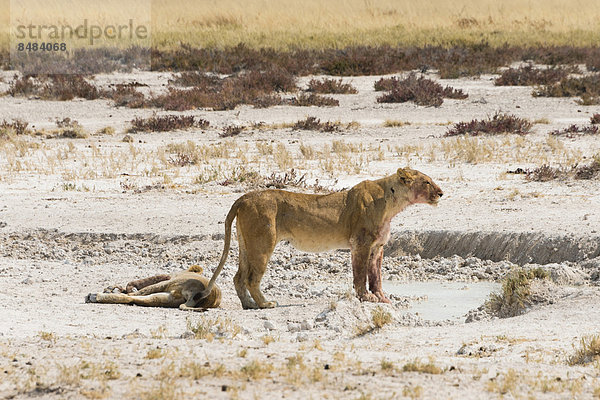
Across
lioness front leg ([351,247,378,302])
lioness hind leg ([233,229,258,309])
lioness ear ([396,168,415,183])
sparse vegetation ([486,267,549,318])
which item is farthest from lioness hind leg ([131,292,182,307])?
sparse vegetation ([486,267,549,318])

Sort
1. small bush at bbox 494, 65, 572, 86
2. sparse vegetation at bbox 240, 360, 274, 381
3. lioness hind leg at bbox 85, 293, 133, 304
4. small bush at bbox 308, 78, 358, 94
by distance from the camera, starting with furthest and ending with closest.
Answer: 1. small bush at bbox 494, 65, 572, 86
2. small bush at bbox 308, 78, 358, 94
3. lioness hind leg at bbox 85, 293, 133, 304
4. sparse vegetation at bbox 240, 360, 274, 381

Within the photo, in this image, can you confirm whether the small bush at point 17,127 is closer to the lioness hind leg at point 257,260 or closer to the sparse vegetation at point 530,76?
the sparse vegetation at point 530,76

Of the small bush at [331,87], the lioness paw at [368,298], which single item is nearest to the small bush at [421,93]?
the small bush at [331,87]

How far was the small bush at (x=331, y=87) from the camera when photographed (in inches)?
1070

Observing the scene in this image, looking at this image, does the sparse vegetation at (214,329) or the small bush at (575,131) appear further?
the small bush at (575,131)

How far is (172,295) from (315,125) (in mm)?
12687

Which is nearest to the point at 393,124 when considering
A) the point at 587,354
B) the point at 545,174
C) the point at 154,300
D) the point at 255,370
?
the point at 545,174

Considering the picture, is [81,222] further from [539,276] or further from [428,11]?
[428,11]

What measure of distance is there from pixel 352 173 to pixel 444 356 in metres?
9.79

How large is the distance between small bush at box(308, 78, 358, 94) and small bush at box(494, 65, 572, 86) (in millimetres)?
4342

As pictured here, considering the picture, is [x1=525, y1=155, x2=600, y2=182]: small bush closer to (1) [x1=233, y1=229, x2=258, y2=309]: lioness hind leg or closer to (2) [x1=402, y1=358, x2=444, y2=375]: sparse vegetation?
(1) [x1=233, y1=229, x2=258, y2=309]: lioness hind leg

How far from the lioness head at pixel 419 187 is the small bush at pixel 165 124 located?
1334cm

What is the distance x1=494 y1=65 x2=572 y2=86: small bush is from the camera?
93.2 ft

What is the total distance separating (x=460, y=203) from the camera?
14219 millimetres
